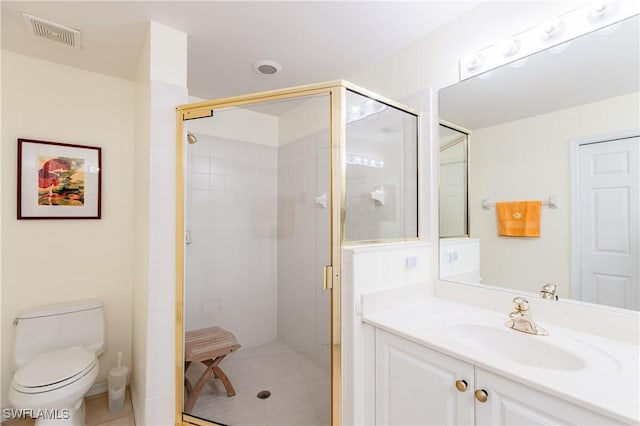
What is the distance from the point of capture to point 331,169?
57.9 inches

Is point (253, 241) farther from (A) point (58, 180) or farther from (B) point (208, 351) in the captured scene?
(A) point (58, 180)

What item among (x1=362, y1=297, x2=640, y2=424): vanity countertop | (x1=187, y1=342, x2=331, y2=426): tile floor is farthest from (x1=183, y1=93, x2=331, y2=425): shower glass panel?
(x1=362, y1=297, x2=640, y2=424): vanity countertop

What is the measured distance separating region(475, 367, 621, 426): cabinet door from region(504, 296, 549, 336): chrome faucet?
1.24ft

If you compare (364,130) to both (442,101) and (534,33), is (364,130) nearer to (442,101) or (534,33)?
(442,101)

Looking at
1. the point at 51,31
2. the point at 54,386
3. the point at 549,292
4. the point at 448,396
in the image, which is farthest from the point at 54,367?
the point at 549,292

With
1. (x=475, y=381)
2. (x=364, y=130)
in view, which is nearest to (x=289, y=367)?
(x=475, y=381)

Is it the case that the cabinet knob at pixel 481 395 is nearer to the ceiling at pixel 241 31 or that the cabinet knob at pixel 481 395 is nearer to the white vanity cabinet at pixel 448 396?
the white vanity cabinet at pixel 448 396

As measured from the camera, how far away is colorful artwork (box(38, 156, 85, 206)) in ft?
6.42

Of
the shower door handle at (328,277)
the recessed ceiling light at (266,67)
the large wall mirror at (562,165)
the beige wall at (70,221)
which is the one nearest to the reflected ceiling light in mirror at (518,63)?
the large wall mirror at (562,165)

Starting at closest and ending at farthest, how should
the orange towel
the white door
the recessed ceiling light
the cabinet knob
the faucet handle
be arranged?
the cabinet knob, the white door, the faucet handle, the orange towel, the recessed ceiling light

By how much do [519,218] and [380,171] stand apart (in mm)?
734

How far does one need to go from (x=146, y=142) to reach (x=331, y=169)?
1.14 metres

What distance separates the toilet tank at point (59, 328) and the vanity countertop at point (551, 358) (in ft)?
6.19

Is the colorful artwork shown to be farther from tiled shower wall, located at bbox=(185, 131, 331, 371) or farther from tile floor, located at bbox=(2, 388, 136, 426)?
tile floor, located at bbox=(2, 388, 136, 426)
